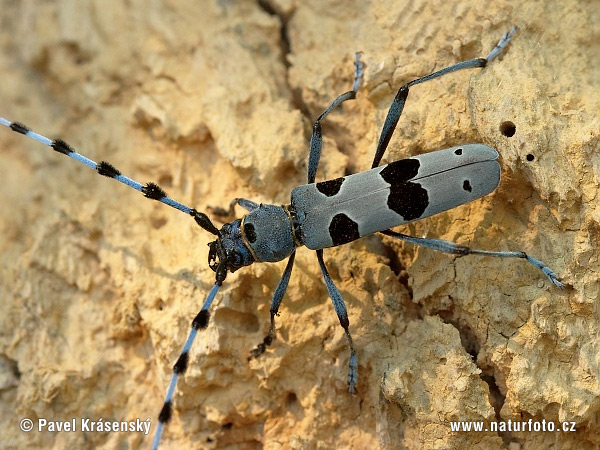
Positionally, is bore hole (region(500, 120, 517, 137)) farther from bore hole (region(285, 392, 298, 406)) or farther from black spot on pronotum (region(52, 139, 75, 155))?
black spot on pronotum (region(52, 139, 75, 155))

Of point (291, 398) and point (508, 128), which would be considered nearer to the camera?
point (508, 128)

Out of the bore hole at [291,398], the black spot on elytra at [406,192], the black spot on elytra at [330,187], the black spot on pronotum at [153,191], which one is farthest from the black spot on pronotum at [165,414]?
the black spot on elytra at [406,192]

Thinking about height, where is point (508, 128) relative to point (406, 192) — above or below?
above

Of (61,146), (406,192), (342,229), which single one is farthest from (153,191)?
(406,192)

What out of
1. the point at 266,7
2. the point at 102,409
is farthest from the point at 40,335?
the point at 266,7

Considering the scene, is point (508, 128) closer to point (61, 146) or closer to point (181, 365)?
point (181, 365)

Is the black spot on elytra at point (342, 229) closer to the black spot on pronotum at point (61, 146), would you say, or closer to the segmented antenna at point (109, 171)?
the segmented antenna at point (109, 171)
